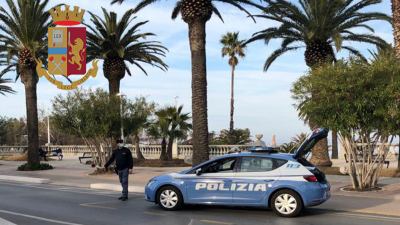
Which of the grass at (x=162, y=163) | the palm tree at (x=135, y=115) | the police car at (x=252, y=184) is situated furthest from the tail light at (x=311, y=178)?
the grass at (x=162, y=163)

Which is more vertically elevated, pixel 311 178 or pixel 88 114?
pixel 88 114

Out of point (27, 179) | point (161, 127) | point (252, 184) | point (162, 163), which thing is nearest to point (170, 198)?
point (252, 184)

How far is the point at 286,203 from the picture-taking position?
11.7 m

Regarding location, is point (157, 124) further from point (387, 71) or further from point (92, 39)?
point (387, 71)

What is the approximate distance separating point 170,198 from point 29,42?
20740mm

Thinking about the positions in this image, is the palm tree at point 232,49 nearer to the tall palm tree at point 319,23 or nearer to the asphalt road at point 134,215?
the tall palm tree at point 319,23

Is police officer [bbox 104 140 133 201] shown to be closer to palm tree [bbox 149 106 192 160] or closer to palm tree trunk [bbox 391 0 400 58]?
palm tree trunk [bbox 391 0 400 58]

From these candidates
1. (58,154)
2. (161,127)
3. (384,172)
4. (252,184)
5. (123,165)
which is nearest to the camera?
(252,184)

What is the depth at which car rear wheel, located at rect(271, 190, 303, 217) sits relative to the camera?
11570 mm

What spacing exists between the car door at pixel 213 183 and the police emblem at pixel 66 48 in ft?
61.2

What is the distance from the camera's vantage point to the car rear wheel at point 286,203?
11570mm

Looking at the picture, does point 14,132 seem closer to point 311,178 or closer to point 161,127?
point 161,127

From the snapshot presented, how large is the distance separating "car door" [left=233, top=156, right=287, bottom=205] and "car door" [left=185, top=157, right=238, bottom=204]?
194 millimetres

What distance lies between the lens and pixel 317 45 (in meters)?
25.8
